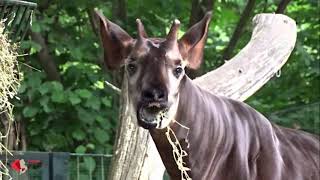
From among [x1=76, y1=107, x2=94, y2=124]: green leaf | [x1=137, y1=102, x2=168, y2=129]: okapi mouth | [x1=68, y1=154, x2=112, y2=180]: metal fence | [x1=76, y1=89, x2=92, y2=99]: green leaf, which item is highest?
[x1=137, y1=102, x2=168, y2=129]: okapi mouth

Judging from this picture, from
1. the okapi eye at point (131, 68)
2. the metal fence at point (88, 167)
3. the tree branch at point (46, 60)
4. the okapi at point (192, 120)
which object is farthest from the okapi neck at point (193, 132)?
the tree branch at point (46, 60)

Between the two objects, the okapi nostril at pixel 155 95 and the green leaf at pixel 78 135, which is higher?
the okapi nostril at pixel 155 95

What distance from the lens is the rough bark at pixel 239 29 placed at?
7.30 metres

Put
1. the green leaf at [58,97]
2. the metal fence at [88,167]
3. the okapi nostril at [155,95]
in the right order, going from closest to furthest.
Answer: the okapi nostril at [155,95] < the metal fence at [88,167] < the green leaf at [58,97]

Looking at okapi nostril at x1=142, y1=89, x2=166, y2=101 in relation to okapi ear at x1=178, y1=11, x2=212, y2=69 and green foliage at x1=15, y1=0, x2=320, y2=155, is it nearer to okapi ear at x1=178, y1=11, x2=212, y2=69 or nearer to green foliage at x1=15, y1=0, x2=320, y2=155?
okapi ear at x1=178, y1=11, x2=212, y2=69

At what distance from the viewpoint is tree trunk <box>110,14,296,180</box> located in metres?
4.45

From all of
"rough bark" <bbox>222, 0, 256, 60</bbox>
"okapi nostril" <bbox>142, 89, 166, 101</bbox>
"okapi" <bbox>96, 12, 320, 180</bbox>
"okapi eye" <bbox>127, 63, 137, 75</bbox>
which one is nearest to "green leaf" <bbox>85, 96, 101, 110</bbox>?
"rough bark" <bbox>222, 0, 256, 60</bbox>

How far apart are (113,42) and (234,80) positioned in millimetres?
1499

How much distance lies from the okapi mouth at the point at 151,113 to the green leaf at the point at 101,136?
3.43 m

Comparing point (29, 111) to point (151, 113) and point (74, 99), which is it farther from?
point (151, 113)

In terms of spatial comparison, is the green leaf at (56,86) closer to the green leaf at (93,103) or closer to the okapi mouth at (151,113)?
the green leaf at (93,103)

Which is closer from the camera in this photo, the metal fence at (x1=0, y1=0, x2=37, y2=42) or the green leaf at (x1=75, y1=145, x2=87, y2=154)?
the metal fence at (x1=0, y1=0, x2=37, y2=42)

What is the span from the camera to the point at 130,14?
23.5 feet

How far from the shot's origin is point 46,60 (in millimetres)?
6922
